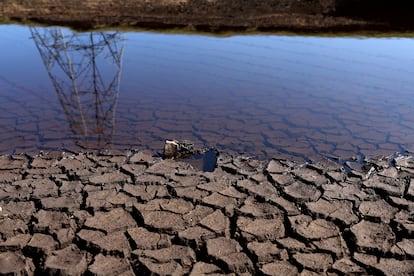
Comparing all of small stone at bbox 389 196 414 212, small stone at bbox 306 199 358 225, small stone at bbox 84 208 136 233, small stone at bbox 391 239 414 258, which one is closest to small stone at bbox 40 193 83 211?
small stone at bbox 84 208 136 233

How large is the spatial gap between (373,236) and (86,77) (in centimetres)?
482

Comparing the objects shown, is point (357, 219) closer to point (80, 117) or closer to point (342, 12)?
point (80, 117)

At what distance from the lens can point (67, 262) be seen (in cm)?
288

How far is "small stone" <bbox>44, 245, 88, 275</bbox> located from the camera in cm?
280

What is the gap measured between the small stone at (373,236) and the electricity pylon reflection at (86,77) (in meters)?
2.54

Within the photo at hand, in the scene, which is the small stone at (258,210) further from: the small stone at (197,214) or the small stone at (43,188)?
the small stone at (43,188)

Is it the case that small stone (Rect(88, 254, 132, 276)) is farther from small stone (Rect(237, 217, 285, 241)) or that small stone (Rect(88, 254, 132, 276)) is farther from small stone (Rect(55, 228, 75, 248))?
small stone (Rect(237, 217, 285, 241))

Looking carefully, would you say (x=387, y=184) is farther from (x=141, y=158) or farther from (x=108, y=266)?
(x=108, y=266)

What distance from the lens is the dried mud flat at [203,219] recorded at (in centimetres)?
288

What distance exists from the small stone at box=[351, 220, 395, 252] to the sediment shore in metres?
7.80

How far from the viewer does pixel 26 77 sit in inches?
275

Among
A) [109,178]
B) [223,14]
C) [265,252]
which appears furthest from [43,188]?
[223,14]

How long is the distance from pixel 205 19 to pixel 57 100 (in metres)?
6.25

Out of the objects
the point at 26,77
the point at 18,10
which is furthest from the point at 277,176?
the point at 18,10
